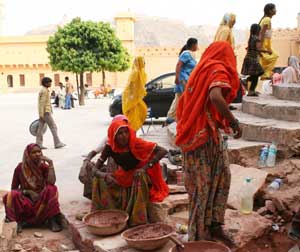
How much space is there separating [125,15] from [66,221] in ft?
124

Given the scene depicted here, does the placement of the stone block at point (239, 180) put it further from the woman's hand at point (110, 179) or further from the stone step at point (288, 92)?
the stone step at point (288, 92)

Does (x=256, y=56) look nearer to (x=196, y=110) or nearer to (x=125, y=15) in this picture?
(x=196, y=110)


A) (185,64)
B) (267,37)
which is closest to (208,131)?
(185,64)

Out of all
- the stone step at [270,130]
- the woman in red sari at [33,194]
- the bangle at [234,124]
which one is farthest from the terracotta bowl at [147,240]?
the stone step at [270,130]

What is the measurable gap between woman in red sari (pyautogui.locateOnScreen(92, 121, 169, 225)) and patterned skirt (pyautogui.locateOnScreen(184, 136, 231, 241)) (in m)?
0.69

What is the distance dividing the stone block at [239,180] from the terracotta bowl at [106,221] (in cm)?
105

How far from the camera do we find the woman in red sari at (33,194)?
4.53 m

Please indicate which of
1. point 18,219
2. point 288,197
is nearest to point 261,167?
point 288,197

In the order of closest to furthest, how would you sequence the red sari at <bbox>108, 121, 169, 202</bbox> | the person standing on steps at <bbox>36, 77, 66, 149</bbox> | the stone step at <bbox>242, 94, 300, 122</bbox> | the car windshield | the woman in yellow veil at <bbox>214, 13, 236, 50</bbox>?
the red sari at <bbox>108, 121, 169, 202</bbox>, the stone step at <bbox>242, 94, 300, 122</bbox>, the woman in yellow veil at <bbox>214, 13, 236, 50</bbox>, the person standing on steps at <bbox>36, 77, 66, 149</bbox>, the car windshield

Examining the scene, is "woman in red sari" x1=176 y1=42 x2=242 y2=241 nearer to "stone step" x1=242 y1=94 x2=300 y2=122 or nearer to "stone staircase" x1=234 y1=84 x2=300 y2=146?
"stone staircase" x1=234 y1=84 x2=300 y2=146

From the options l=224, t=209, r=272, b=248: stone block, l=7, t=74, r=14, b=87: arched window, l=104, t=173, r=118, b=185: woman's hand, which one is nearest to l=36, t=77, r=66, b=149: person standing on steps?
l=104, t=173, r=118, b=185: woman's hand

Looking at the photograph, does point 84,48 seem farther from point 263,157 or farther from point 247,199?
point 247,199

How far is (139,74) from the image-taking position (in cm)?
627

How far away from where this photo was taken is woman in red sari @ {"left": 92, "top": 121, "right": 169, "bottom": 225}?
406 cm
